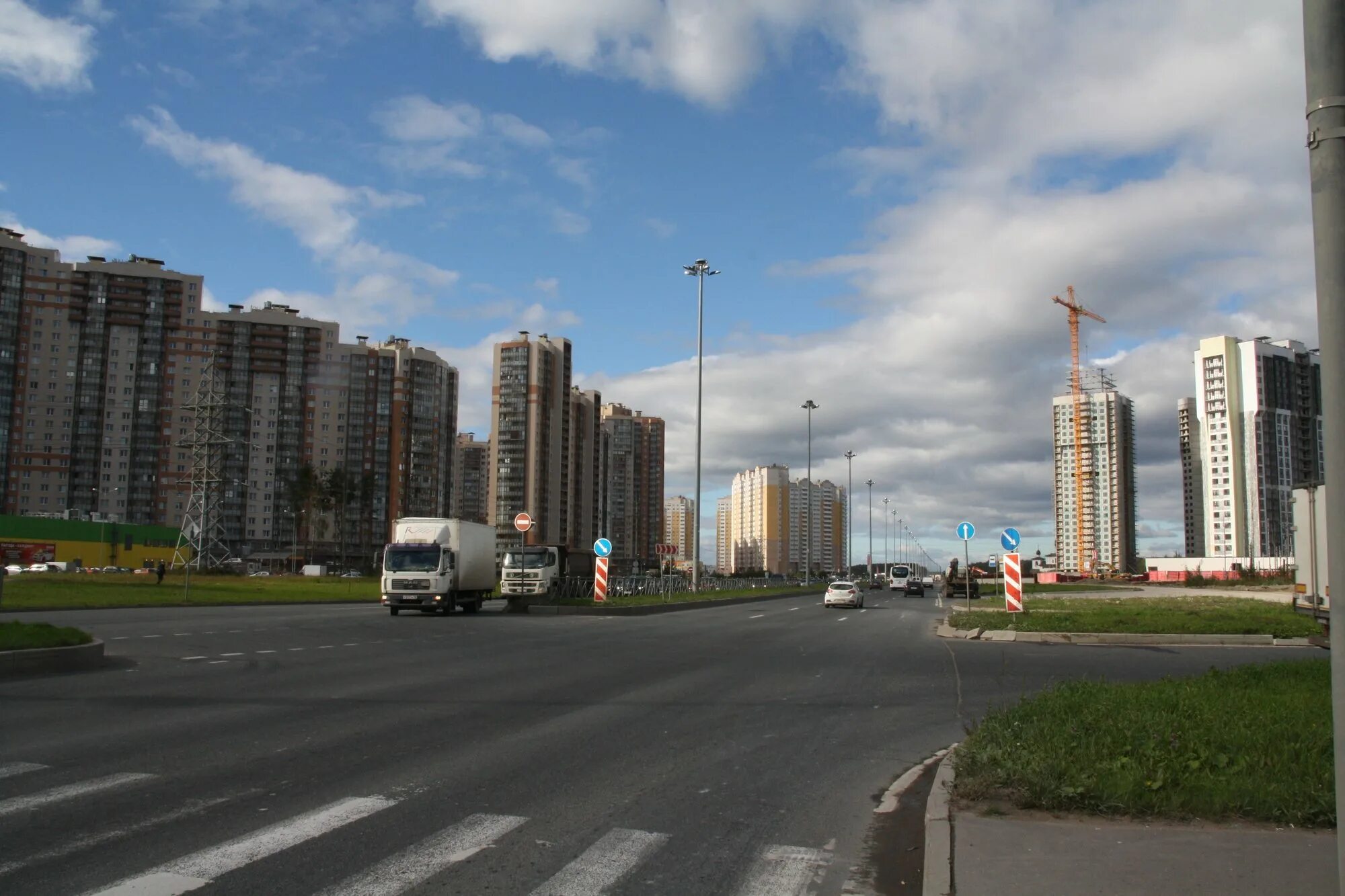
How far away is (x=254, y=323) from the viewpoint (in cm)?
10888

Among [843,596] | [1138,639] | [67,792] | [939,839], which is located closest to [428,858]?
[939,839]

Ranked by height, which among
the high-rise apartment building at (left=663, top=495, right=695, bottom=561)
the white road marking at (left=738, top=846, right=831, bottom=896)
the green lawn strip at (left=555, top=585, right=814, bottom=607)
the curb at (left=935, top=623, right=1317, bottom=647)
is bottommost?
the green lawn strip at (left=555, top=585, right=814, bottom=607)

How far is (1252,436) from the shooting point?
10244 cm

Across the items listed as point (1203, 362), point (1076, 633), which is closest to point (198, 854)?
point (1076, 633)

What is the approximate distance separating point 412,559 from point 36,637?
17131 mm

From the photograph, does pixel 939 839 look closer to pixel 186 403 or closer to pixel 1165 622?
pixel 1165 622

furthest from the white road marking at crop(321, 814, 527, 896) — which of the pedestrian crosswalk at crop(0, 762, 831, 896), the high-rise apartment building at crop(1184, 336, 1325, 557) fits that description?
the high-rise apartment building at crop(1184, 336, 1325, 557)

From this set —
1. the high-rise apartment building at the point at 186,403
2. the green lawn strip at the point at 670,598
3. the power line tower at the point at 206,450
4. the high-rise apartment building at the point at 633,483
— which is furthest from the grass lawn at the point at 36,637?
the high-rise apartment building at the point at 633,483

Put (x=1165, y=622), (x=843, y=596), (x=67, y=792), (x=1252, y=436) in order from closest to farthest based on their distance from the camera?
(x=67, y=792)
(x=1165, y=622)
(x=843, y=596)
(x=1252, y=436)

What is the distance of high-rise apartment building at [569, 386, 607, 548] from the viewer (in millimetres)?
114438

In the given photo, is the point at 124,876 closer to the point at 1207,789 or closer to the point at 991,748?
the point at 991,748

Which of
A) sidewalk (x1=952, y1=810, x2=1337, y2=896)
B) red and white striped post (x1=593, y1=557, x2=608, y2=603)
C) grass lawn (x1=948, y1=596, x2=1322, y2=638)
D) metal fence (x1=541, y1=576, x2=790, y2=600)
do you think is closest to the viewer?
sidewalk (x1=952, y1=810, x2=1337, y2=896)

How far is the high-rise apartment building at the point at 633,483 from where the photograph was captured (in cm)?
13762

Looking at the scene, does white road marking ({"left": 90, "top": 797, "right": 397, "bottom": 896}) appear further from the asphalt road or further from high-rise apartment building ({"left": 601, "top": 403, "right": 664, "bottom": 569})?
high-rise apartment building ({"left": 601, "top": 403, "right": 664, "bottom": 569})
